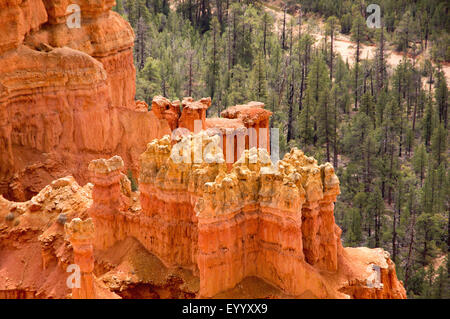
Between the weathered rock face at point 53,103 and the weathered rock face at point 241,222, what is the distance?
7746 millimetres

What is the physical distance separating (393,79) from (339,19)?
15.4 metres

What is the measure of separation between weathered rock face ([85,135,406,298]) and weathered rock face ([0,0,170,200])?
25.4 feet

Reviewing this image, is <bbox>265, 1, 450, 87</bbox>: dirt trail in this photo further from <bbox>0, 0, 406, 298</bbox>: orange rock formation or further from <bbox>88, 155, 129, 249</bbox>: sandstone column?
<bbox>88, 155, 129, 249</bbox>: sandstone column

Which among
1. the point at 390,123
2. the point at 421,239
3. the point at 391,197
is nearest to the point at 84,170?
the point at 421,239

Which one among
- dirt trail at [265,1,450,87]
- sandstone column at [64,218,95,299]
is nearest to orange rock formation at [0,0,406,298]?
sandstone column at [64,218,95,299]

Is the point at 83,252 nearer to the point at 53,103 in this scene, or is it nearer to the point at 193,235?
the point at 193,235

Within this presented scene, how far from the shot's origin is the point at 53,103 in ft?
90.0

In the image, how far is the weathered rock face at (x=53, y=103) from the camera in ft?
85.7

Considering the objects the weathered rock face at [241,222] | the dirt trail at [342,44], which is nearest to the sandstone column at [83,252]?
the weathered rock face at [241,222]

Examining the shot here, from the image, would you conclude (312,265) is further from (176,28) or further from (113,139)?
(176,28)

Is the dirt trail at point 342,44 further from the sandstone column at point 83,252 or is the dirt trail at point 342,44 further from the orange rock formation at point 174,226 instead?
the sandstone column at point 83,252

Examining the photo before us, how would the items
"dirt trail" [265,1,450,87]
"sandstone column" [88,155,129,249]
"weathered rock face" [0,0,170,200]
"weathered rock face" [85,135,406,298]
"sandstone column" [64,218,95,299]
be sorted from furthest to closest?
"dirt trail" [265,1,450,87], "weathered rock face" [0,0,170,200], "sandstone column" [88,155,129,249], "weathered rock face" [85,135,406,298], "sandstone column" [64,218,95,299]

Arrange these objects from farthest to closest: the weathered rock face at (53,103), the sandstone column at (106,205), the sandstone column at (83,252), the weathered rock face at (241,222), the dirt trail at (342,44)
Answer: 1. the dirt trail at (342,44)
2. the weathered rock face at (53,103)
3. the sandstone column at (106,205)
4. the weathered rock face at (241,222)
5. the sandstone column at (83,252)

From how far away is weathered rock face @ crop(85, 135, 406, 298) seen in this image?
1673cm
